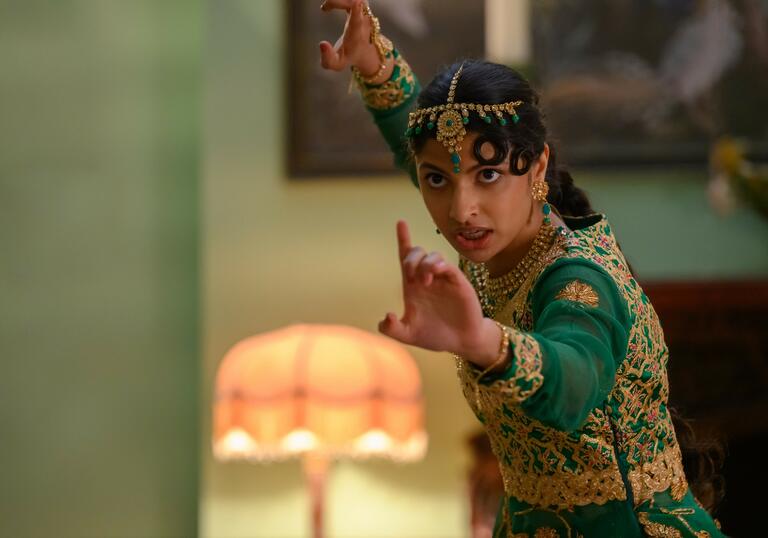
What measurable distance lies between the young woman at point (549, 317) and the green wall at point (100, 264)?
2.11m

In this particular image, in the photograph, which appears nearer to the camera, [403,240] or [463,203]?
[403,240]

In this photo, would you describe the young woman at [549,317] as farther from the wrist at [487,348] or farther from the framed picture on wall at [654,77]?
the framed picture on wall at [654,77]

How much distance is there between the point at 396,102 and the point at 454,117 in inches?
18.5

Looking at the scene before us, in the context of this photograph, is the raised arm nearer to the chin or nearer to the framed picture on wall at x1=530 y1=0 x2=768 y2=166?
the chin

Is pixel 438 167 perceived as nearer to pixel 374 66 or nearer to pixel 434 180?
pixel 434 180

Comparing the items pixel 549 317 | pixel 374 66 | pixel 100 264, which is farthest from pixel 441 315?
pixel 100 264

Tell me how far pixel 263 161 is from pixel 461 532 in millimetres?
1404

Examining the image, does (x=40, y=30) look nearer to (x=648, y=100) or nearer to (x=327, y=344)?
(x=327, y=344)

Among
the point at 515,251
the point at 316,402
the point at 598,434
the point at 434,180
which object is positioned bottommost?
the point at 316,402

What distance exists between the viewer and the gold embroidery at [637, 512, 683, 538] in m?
1.53

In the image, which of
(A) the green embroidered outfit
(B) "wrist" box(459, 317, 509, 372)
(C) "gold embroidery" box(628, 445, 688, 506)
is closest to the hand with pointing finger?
(B) "wrist" box(459, 317, 509, 372)

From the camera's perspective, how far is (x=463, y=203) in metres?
1.41

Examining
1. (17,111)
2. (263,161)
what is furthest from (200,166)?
(17,111)

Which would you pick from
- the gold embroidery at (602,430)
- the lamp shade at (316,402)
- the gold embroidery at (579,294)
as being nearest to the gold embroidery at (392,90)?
the gold embroidery at (602,430)
